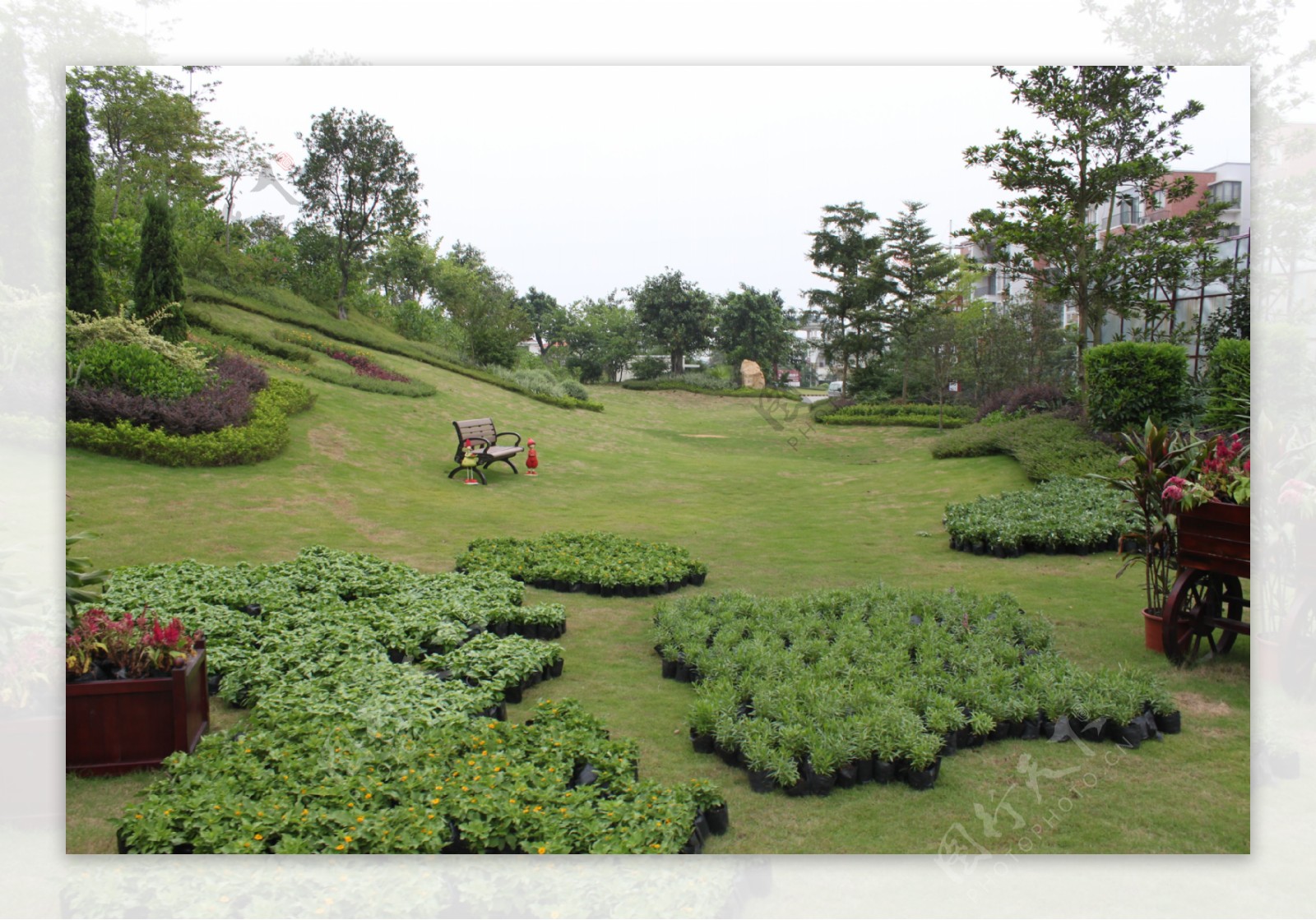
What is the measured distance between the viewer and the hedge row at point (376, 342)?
11992mm

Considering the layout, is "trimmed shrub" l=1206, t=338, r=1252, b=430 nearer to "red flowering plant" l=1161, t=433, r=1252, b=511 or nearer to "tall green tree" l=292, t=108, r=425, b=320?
"red flowering plant" l=1161, t=433, r=1252, b=511

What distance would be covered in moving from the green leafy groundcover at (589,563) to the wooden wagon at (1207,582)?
3.60 m

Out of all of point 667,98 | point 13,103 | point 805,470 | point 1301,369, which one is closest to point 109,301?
point 13,103

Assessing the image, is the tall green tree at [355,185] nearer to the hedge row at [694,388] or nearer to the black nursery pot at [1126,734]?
the black nursery pot at [1126,734]

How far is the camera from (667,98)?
5.20 m

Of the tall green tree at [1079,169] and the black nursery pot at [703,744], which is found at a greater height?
the tall green tree at [1079,169]

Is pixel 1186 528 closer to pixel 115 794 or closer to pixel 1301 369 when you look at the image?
pixel 1301 369

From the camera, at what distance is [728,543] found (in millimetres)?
8797

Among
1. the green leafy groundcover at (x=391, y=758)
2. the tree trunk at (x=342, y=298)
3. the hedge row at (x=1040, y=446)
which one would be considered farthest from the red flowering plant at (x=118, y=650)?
the tree trunk at (x=342, y=298)

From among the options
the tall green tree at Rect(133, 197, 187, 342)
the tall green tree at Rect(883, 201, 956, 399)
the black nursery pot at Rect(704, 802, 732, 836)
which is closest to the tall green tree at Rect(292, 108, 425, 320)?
the tall green tree at Rect(133, 197, 187, 342)

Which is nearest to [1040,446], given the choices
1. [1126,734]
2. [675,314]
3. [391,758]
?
[675,314]

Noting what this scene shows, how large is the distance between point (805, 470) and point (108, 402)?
32.3 ft

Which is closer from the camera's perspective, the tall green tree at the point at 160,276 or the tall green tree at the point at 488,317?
the tall green tree at the point at 160,276

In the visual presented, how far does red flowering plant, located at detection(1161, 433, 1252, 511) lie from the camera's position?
4520mm
